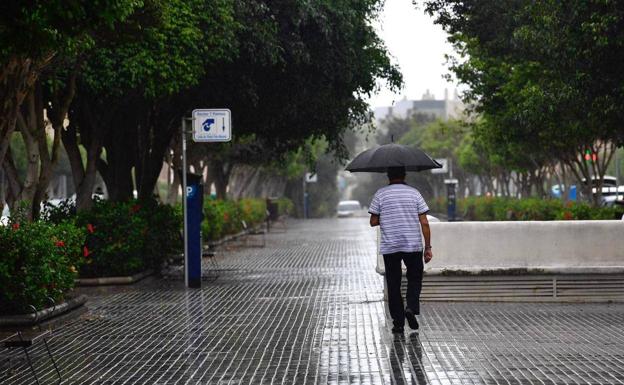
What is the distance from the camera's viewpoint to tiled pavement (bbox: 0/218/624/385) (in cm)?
967

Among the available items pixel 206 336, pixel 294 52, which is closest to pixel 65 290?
pixel 206 336

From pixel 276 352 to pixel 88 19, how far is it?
3.45 metres

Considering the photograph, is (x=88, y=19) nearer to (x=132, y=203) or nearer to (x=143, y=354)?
(x=143, y=354)

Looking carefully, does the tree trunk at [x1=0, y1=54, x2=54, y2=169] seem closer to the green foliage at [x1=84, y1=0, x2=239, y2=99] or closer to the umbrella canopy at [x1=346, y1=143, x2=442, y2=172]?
the green foliage at [x1=84, y1=0, x2=239, y2=99]

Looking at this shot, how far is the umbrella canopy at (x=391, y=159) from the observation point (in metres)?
13.3

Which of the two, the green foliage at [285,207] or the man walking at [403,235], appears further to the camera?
the green foliage at [285,207]

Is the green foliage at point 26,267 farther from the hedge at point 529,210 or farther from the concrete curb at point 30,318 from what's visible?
the hedge at point 529,210

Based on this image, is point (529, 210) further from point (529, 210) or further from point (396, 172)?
point (396, 172)

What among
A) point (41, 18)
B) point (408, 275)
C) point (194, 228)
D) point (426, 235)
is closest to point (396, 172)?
point (426, 235)

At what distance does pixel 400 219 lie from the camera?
12.4 m

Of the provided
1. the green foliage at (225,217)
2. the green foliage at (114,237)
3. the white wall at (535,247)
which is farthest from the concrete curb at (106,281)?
the green foliage at (225,217)

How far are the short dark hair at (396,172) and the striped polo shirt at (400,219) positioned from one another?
1.06 feet

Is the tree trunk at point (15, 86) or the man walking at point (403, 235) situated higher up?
the tree trunk at point (15, 86)

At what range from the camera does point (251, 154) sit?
43438 mm
